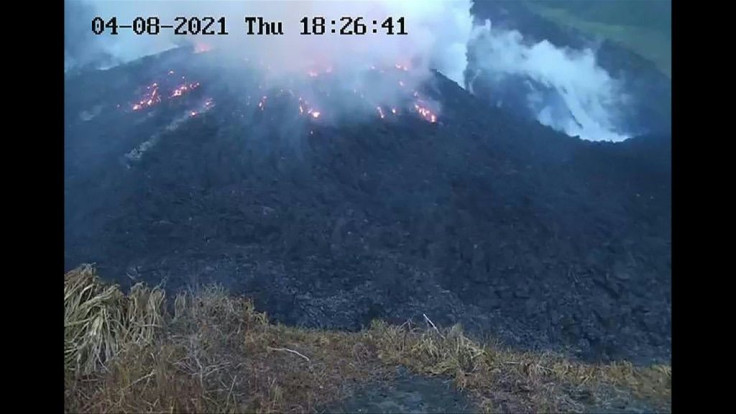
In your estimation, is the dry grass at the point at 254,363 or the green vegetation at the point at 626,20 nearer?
the dry grass at the point at 254,363

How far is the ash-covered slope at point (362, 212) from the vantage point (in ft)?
8.47

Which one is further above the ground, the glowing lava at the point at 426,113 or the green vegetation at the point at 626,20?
the green vegetation at the point at 626,20

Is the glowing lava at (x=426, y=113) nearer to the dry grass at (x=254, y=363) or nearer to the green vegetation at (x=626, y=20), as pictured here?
the green vegetation at (x=626, y=20)

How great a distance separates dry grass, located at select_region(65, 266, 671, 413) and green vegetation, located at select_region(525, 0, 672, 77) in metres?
1.25

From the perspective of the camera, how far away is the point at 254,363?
97.8 inches

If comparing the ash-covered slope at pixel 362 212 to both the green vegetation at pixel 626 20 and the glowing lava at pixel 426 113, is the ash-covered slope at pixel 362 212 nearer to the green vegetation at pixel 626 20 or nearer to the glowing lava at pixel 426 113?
the glowing lava at pixel 426 113

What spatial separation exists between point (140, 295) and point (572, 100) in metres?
1.87

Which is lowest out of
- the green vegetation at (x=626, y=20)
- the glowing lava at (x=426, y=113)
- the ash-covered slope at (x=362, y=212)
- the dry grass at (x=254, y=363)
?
the dry grass at (x=254, y=363)

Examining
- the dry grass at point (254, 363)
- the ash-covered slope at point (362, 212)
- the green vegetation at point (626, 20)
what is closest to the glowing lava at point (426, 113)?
the ash-covered slope at point (362, 212)

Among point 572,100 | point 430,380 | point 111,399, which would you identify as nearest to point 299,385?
point 430,380

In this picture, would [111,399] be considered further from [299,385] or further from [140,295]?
[299,385]

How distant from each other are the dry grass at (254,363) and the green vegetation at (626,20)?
125 centimetres

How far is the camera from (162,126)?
2.65 meters

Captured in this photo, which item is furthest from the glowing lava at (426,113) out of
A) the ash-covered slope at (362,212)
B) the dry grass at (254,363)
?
the dry grass at (254,363)
